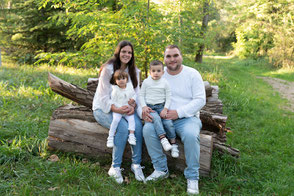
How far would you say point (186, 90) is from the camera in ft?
11.2

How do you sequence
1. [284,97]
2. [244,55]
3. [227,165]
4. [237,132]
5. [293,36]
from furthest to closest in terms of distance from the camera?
1. [244,55]
2. [293,36]
3. [284,97]
4. [237,132]
5. [227,165]

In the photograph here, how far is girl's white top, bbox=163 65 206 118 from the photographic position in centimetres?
334

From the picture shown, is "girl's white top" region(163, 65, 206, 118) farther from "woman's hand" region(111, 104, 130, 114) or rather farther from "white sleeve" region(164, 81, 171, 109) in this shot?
"woman's hand" region(111, 104, 130, 114)

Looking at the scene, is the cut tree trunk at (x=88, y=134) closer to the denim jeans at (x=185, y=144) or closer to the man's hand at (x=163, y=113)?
the denim jeans at (x=185, y=144)

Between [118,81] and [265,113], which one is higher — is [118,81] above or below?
above

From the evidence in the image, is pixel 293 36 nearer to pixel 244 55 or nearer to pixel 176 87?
pixel 244 55

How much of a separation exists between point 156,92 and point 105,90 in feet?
2.42

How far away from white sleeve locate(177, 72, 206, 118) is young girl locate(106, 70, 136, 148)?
69 cm

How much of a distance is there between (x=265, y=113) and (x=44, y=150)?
5.24 meters

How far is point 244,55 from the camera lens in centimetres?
2136

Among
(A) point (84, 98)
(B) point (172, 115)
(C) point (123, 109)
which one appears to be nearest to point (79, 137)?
(A) point (84, 98)

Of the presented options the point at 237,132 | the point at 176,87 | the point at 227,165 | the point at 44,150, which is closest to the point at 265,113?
the point at 237,132

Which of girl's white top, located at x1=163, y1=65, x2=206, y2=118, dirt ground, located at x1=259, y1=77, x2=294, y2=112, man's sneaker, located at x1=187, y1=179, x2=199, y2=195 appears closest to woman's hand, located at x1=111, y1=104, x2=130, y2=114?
girl's white top, located at x1=163, y1=65, x2=206, y2=118

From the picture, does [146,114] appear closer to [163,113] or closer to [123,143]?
[163,113]
